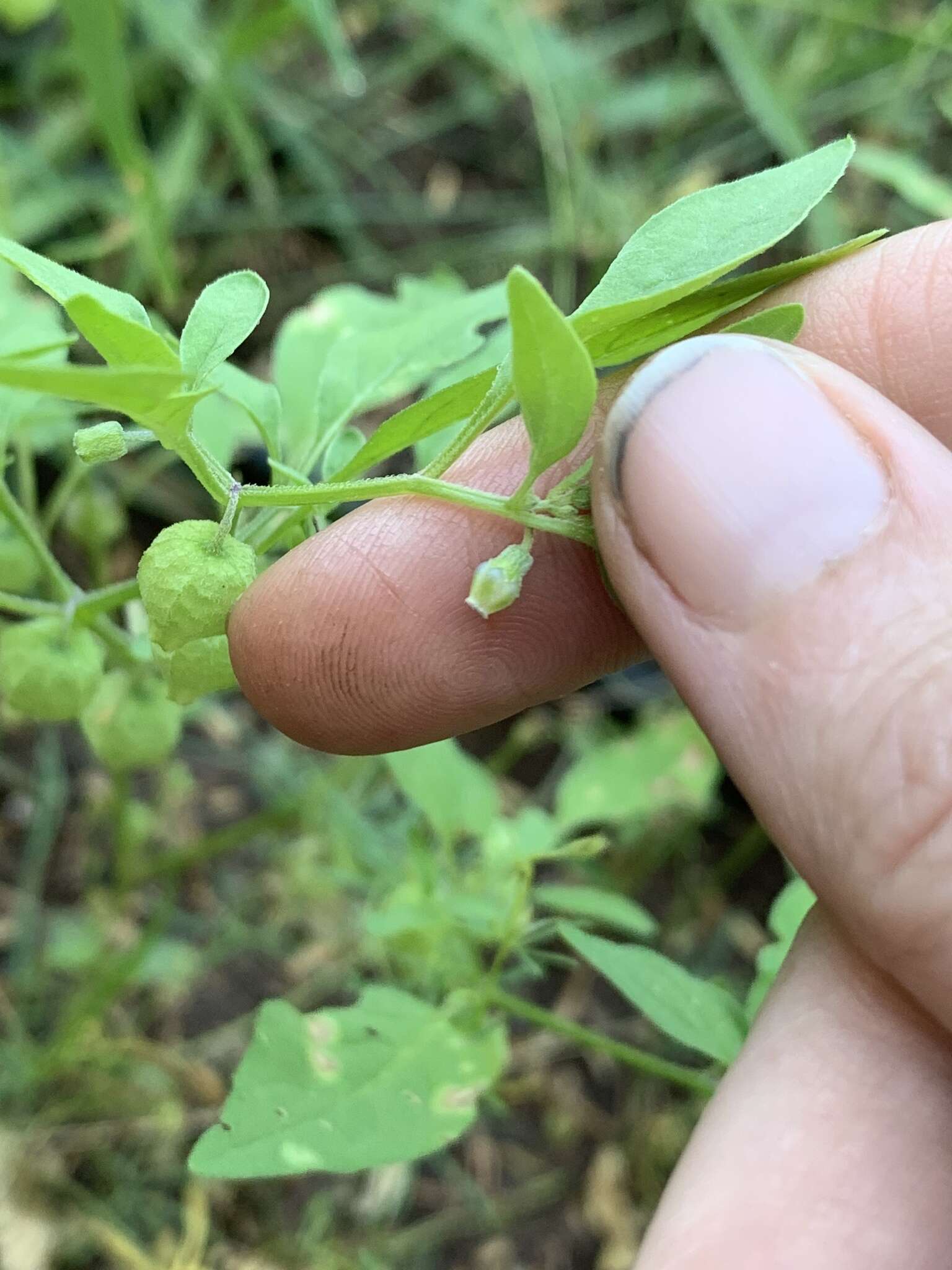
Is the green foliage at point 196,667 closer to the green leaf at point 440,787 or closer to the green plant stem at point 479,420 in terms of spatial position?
the green plant stem at point 479,420

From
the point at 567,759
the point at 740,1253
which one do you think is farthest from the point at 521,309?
the point at 567,759

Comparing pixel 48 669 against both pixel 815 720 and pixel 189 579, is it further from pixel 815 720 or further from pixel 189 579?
pixel 815 720

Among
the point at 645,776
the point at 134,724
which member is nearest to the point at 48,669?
the point at 134,724

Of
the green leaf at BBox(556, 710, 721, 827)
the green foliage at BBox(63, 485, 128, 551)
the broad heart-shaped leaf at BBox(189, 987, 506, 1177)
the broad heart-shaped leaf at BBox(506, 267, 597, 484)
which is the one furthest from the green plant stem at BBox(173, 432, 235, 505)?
the green leaf at BBox(556, 710, 721, 827)

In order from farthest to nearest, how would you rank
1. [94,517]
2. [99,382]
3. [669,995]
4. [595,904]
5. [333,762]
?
1. [333,762]
2. [94,517]
3. [595,904]
4. [669,995]
5. [99,382]

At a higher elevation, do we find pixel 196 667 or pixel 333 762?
pixel 196 667

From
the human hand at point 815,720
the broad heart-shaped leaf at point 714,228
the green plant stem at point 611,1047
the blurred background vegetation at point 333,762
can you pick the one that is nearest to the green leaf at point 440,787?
the blurred background vegetation at point 333,762
